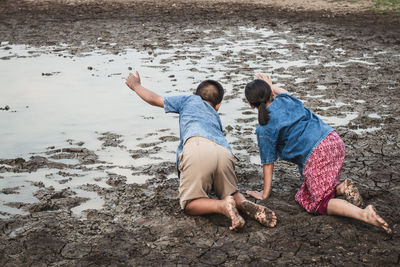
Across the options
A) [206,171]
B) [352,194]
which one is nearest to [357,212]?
[352,194]

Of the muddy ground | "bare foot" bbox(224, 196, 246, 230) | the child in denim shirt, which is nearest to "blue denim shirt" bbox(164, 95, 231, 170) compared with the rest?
the child in denim shirt

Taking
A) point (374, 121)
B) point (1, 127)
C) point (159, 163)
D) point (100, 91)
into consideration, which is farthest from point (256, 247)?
point (100, 91)

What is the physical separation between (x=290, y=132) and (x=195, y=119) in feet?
2.52

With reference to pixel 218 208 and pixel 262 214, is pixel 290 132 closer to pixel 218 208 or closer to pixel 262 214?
pixel 262 214

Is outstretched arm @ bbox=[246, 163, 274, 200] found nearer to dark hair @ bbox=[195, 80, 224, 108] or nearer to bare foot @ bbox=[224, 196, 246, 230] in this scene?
bare foot @ bbox=[224, 196, 246, 230]

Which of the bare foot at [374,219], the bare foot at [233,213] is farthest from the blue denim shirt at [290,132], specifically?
the bare foot at [374,219]

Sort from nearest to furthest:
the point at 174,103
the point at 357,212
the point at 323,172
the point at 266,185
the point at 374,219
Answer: the point at 374,219
the point at 357,212
the point at 323,172
the point at 266,185
the point at 174,103

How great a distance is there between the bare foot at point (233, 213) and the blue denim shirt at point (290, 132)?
1.85 ft

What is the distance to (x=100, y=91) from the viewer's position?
26.0ft

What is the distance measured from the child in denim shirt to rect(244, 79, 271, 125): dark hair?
14.6 inches

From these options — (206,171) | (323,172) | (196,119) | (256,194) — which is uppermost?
(196,119)

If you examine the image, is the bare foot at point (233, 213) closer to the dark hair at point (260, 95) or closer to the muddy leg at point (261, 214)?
the muddy leg at point (261, 214)

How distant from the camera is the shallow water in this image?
17.9ft

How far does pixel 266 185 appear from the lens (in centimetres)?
428
